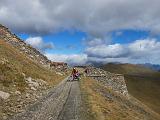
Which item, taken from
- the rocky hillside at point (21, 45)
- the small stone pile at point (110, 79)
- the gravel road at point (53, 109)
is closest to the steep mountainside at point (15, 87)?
the gravel road at point (53, 109)

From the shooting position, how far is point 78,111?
99.8 ft

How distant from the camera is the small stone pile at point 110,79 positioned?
95.6 m

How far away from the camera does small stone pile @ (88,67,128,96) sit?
3762 inches

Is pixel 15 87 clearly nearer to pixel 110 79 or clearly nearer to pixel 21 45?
pixel 21 45

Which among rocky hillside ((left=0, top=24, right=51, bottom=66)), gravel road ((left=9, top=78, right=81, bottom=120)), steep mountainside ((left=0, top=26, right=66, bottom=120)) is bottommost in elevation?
gravel road ((left=9, top=78, right=81, bottom=120))

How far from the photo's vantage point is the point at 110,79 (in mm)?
98000

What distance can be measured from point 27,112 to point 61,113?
3.11 m

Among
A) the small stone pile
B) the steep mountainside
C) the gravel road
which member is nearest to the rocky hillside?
the small stone pile

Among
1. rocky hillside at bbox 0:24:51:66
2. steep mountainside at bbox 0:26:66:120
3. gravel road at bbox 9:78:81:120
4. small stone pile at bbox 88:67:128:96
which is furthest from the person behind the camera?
small stone pile at bbox 88:67:128:96

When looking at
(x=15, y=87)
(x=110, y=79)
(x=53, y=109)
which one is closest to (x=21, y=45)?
(x=110, y=79)

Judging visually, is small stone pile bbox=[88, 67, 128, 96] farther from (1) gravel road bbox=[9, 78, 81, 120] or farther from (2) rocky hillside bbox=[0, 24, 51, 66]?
(1) gravel road bbox=[9, 78, 81, 120]

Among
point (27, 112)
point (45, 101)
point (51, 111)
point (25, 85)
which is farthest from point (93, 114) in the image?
point (25, 85)

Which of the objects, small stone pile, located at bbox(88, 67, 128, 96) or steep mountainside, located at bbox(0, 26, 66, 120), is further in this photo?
small stone pile, located at bbox(88, 67, 128, 96)

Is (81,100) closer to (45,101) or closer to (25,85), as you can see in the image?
(45,101)
